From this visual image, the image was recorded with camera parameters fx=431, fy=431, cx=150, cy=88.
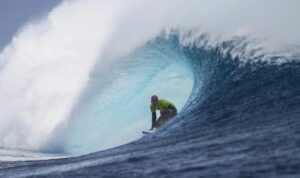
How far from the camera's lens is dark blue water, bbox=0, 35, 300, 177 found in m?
4.39

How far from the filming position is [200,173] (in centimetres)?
430

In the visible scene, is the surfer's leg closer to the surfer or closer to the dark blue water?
the surfer

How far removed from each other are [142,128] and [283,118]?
11359mm

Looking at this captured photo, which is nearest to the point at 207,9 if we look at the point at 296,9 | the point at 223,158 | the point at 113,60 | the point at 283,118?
the point at 296,9

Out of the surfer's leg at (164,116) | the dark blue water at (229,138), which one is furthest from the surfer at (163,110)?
the dark blue water at (229,138)

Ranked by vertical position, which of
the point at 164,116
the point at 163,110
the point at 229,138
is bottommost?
the point at 229,138

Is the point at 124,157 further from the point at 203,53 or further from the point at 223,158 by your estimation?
the point at 203,53

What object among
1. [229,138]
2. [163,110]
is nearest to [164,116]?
[163,110]

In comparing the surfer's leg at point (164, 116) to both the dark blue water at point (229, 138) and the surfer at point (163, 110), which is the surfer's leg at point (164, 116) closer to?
the surfer at point (163, 110)

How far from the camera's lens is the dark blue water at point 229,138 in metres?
4.39

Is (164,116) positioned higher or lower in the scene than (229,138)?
higher

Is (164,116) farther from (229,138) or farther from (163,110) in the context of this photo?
(229,138)

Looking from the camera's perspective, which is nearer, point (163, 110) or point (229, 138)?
point (229, 138)

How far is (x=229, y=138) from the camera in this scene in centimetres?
573
